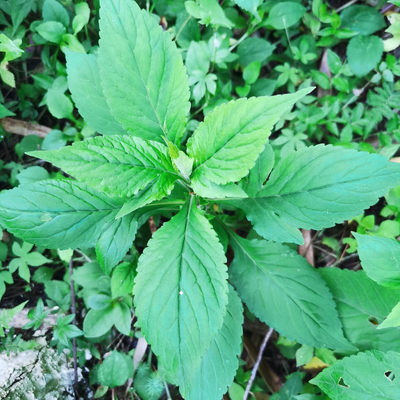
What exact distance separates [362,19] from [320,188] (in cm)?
179

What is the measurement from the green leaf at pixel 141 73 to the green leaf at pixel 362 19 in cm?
178

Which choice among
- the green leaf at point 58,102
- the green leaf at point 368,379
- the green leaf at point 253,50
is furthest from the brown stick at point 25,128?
the green leaf at point 368,379

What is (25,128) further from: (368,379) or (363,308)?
(368,379)

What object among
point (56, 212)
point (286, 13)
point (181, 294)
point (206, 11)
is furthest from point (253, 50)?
point (181, 294)

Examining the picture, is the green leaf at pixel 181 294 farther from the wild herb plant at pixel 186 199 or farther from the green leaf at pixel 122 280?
the green leaf at pixel 122 280

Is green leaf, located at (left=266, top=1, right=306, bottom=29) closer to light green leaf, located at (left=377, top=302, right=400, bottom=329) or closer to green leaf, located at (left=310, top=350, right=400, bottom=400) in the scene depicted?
light green leaf, located at (left=377, top=302, right=400, bottom=329)

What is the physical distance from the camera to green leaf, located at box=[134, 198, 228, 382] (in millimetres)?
1439

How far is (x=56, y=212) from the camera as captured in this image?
181cm

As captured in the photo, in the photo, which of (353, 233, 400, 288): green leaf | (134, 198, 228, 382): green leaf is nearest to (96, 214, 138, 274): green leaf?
(134, 198, 228, 382): green leaf

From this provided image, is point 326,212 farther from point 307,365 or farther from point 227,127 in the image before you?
point 307,365

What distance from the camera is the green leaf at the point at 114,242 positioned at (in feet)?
6.21

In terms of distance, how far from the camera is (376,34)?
2.86 metres

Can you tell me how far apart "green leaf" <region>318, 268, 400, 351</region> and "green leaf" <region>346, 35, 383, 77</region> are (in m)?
1.50

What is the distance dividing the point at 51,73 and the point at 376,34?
2.49 m
